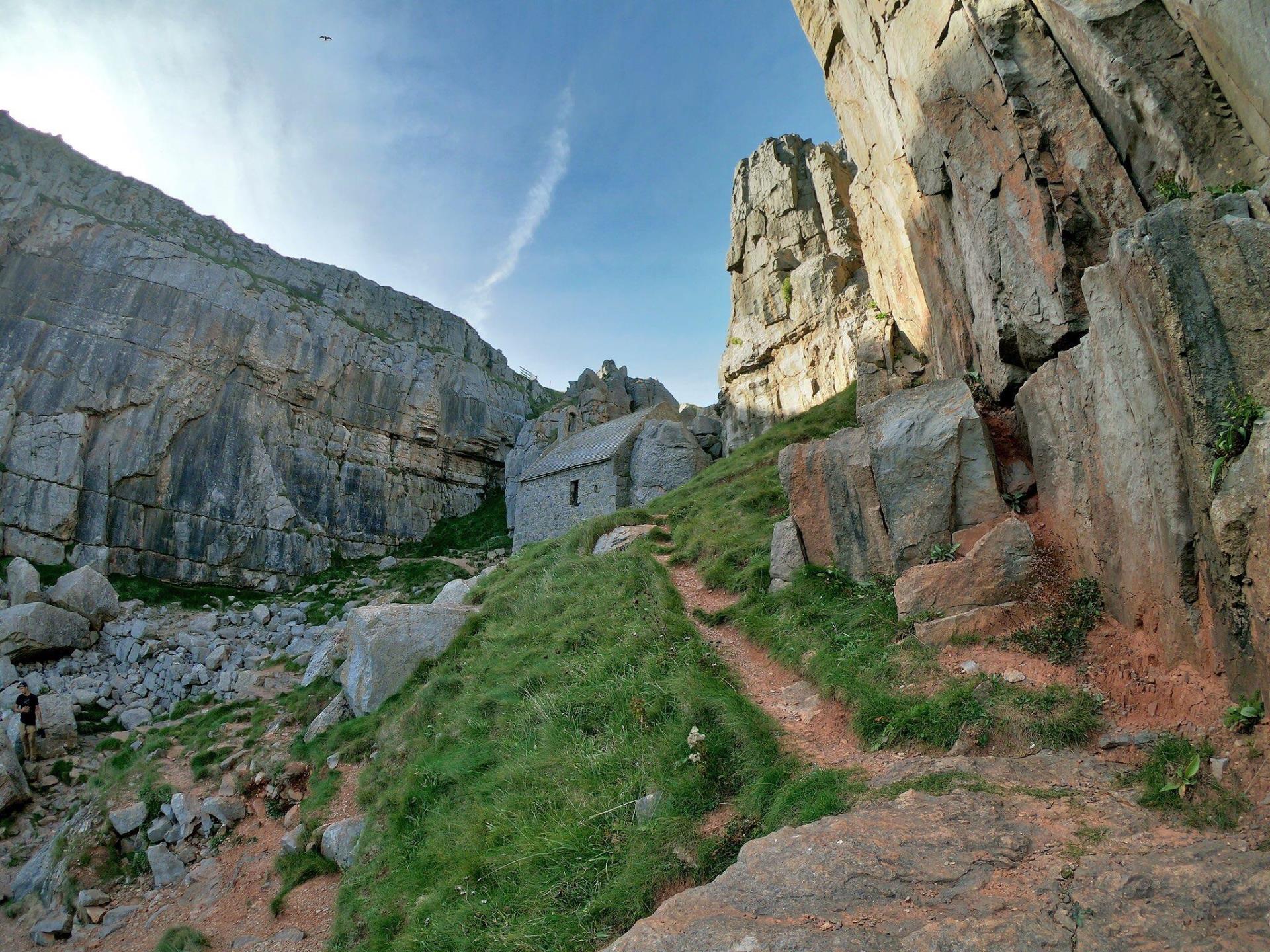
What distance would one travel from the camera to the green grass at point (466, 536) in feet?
146

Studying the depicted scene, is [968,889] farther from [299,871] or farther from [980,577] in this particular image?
[299,871]

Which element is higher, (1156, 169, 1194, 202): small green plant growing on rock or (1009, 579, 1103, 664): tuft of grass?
(1156, 169, 1194, 202): small green plant growing on rock

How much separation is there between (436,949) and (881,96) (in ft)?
62.2

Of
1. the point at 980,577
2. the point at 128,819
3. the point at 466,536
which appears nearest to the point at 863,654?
the point at 980,577

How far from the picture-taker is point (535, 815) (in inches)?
299

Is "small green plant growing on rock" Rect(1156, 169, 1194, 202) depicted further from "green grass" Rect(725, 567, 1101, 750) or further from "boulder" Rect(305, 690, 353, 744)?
"boulder" Rect(305, 690, 353, 744)

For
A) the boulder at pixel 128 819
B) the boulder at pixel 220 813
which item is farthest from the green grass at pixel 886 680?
the boulder at pixel 128 819

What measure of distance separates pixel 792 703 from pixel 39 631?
101 feet

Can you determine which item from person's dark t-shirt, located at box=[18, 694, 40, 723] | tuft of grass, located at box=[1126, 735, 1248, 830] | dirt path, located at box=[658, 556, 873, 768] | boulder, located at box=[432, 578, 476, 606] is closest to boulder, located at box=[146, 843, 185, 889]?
boulder, located at box=[432, 578, 476, 606]

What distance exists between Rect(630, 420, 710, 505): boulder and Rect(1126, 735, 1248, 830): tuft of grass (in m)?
26.8

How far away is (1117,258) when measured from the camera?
6648 mm

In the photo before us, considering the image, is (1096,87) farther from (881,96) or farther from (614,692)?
(614,692)

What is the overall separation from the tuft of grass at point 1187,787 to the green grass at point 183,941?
43.2ft

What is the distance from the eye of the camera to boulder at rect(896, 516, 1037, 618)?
8289mm
